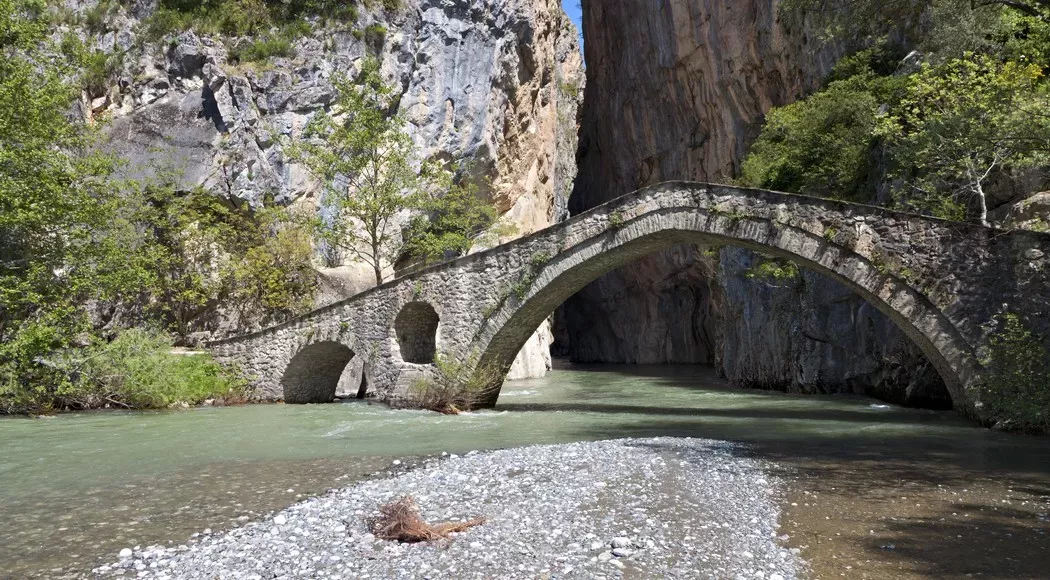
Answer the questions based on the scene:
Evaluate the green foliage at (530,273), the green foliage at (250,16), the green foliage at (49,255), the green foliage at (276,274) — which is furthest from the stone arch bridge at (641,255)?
the green foliage at (250,16)

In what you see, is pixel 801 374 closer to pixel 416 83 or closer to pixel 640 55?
pixel 416 83

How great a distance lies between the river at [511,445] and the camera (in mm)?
4398

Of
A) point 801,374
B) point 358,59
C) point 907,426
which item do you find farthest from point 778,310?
point 358,59

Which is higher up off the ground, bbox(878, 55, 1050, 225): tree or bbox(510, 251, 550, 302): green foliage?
bbox(878, 55, 1050, 225): tree

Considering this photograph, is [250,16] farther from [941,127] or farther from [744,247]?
[941,127]

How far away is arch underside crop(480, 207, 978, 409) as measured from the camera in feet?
33.6

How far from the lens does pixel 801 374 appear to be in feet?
56.2

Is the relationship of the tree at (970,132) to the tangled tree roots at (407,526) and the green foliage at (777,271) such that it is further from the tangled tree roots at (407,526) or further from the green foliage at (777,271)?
the tangled tree roots at (407,526)

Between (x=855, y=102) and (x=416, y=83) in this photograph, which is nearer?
(x=855, y=102)

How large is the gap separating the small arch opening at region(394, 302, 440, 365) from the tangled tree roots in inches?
376

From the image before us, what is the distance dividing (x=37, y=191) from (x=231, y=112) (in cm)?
1041

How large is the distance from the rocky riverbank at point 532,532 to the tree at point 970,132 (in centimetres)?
656

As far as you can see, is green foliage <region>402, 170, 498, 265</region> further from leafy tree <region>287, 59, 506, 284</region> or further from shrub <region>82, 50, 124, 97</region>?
shrub <region>82, 50, 124, 97</region>

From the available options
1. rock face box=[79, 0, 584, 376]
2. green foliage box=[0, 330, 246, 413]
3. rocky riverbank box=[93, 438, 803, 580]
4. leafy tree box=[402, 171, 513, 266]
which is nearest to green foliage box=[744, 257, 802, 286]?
leafy tree box=[402, 171, 513, 266]
